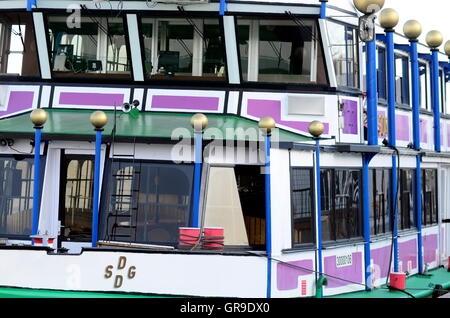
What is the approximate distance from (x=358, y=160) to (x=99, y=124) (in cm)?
450

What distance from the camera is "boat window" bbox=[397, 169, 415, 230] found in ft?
49.1

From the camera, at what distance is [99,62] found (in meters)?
13.4

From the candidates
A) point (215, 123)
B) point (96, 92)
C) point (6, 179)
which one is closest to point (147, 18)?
point (96, 92)

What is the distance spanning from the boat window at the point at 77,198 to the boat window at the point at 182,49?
208cm

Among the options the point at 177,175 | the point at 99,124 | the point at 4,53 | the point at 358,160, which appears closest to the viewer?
the point at 99,124

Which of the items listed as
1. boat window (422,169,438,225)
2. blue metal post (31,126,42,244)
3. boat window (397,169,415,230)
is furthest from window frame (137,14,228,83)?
boat window (422,169,438,225)

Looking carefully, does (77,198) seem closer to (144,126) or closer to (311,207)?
(144,126)

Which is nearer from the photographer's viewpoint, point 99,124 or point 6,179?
point 99,124

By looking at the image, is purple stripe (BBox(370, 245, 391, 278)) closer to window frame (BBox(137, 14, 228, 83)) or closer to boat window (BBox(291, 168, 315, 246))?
boat window (BBox(291, 168, 315, 246))

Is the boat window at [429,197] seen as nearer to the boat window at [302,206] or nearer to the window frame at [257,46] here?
the window frame at [257,46]

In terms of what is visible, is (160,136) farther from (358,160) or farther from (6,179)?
(358,160)

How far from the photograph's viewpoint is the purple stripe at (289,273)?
10625 mm

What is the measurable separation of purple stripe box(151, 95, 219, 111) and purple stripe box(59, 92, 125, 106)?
61 centimetres

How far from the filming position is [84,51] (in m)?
13.5
